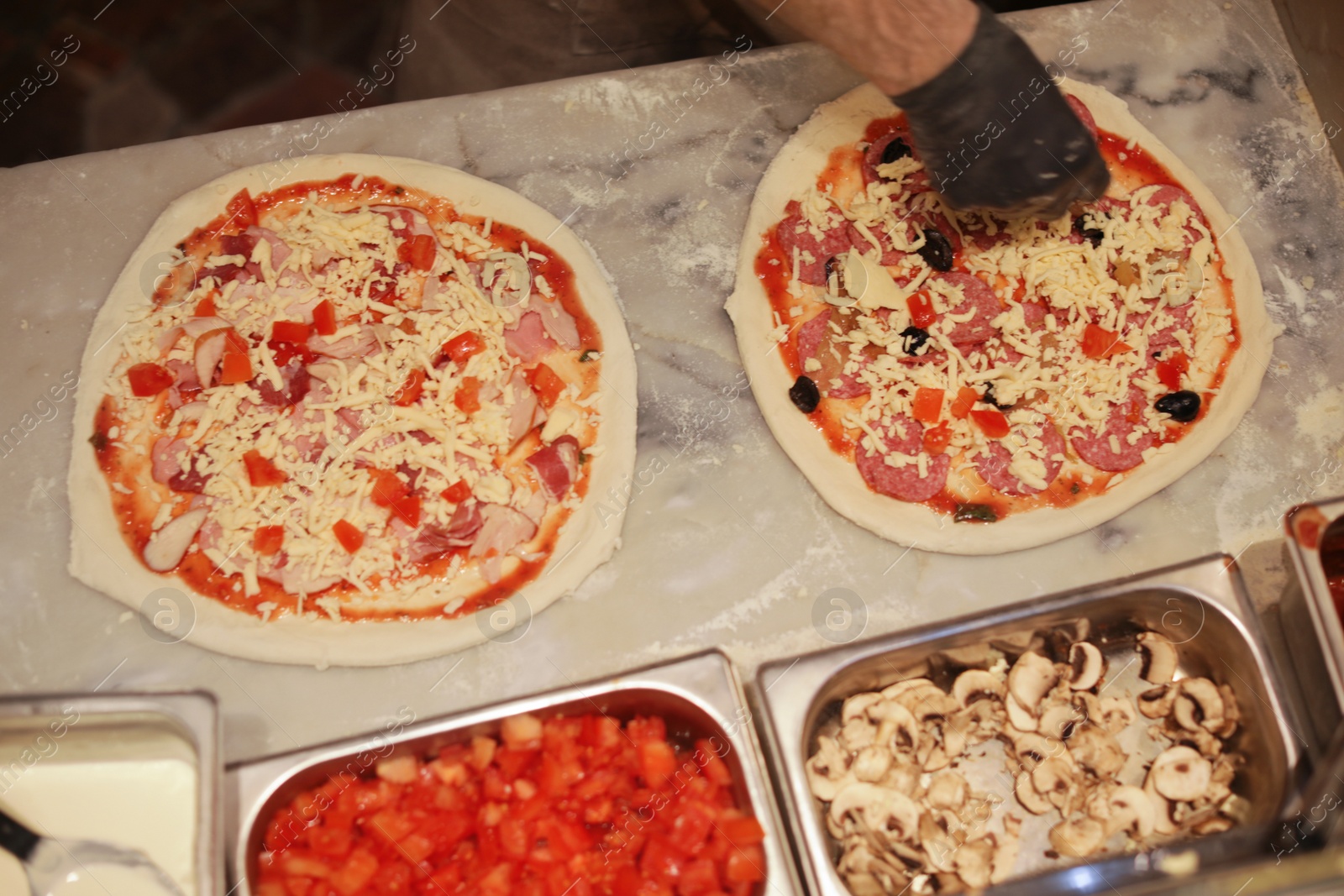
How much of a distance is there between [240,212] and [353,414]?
0.94 metres

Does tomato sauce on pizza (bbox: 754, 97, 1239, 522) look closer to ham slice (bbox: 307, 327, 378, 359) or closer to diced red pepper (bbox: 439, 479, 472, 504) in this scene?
diced red pepper (bbox: 439, 479, 472, 504)

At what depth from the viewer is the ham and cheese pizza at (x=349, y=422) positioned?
3.07 metres

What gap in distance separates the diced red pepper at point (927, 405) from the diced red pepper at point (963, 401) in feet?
0.16

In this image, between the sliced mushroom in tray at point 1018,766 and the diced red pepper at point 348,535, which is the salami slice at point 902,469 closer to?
the sliced mushroom in tray at point 1018,766

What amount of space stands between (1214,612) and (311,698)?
279cm

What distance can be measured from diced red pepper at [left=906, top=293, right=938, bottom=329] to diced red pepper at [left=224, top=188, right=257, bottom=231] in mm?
2378

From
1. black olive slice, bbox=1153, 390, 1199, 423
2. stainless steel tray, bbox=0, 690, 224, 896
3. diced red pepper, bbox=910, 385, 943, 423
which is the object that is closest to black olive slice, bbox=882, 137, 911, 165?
diced red pepper, bbox=910, 385, 943, 423

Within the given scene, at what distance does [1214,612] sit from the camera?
9.16 feet

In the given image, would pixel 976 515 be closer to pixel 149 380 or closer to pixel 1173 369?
pixel 1173 369

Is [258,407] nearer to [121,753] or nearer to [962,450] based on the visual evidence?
[121,753]

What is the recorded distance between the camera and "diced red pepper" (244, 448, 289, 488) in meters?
3.10

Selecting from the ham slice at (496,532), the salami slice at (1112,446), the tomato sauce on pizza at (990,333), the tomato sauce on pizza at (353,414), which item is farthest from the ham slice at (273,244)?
the salami slice at (1112,446)

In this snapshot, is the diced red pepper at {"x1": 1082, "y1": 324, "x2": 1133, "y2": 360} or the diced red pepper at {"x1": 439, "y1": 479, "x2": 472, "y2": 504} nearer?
the diced red pepper at {"x1": 439, "y1": 479, "x2": 472, "y2": 504}

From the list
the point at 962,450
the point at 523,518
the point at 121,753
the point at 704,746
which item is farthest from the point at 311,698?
the point at 962,450
